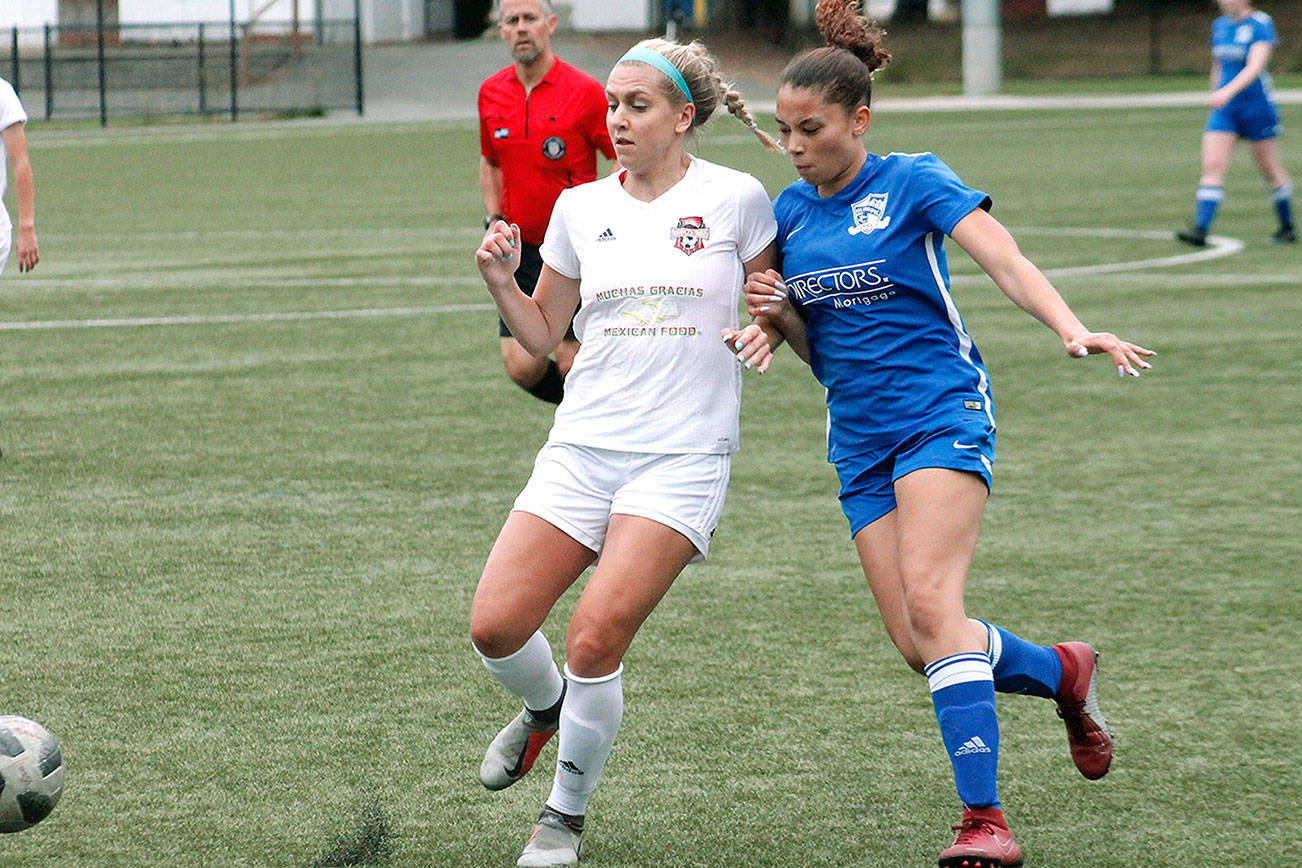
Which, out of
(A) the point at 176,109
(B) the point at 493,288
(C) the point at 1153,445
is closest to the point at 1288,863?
(B) the point at 493,288

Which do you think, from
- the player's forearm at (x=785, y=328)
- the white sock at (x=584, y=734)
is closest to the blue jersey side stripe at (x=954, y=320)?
the player's forearm at (x=785, y=328)

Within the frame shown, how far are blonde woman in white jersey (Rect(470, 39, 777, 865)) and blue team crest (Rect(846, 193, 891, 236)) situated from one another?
26 centimetres

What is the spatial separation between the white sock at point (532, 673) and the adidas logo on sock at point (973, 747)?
1077 millimetres

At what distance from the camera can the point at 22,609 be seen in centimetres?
638

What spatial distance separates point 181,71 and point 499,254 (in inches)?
1650

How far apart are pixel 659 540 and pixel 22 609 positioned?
118 inches

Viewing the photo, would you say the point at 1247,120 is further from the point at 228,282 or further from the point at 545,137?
the point at 545,137

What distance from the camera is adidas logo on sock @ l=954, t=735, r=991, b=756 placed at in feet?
13.5

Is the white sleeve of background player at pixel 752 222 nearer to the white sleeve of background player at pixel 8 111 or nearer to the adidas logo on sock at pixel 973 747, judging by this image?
the adidas logo on sock at pixel 973 747

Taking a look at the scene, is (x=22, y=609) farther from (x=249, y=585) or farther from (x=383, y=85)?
(x=383, y=85)

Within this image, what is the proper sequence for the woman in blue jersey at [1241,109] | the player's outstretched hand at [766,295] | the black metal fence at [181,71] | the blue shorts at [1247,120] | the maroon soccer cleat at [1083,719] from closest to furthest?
the player's outstretched hand at [766,295] < the maroon soccer cleat at [1083,719] < the woman in blue jersey at [1241,109] < the blue shorts at [1247,120] < the black metal fence at [181,71]

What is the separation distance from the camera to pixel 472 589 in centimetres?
667

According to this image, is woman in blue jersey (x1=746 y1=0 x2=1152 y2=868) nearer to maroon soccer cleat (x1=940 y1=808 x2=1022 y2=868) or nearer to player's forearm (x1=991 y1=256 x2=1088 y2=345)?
player's forearm (x1=991 y1=256 x2=1088 y2=345)

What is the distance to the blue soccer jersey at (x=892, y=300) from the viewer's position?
14.5 feet
